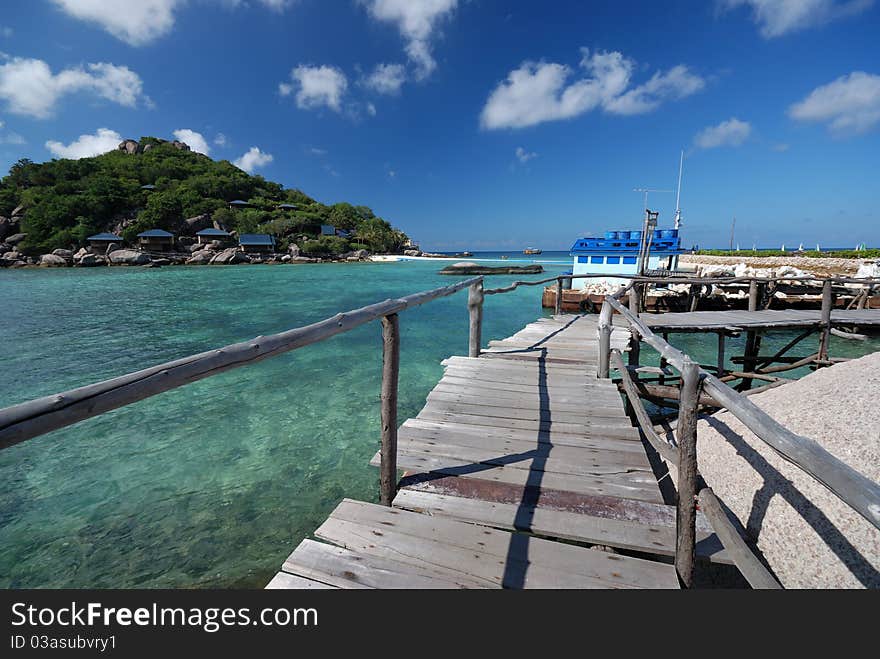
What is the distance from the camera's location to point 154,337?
531 inches

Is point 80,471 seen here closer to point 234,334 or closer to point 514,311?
point 234,334

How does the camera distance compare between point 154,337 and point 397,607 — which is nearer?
point 397,607

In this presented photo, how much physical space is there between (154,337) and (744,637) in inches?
663

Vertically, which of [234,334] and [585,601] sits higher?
[585,601]

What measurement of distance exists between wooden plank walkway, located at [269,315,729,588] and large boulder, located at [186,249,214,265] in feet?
222

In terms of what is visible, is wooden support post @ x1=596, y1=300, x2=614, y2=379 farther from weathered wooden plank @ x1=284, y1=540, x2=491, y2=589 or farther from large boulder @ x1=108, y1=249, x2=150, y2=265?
large boulder @ x1=108, y1=249, x2=150, y2=265

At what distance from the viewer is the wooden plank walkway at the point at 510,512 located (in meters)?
2.05

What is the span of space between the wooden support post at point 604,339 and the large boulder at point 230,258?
6689 centimetres

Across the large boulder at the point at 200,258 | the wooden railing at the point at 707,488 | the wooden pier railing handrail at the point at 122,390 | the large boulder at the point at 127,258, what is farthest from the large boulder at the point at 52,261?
the wooden railing at the point at 707,488

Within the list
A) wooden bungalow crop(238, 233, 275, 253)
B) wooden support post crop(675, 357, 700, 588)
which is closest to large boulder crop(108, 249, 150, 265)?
wooden bungalow crop(238, 233, 275, 253)

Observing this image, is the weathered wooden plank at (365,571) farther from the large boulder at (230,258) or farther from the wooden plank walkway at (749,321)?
the large boulder at (230,258)

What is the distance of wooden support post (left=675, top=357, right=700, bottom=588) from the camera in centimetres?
197

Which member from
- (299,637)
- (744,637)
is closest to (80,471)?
(299,637)

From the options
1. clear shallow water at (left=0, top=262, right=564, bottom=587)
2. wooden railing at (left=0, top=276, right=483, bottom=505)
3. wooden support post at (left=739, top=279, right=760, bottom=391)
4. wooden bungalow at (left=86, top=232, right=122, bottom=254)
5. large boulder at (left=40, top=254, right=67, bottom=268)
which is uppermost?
wooden bungalow at (left=86, top=232, right=122, bottom=254)
